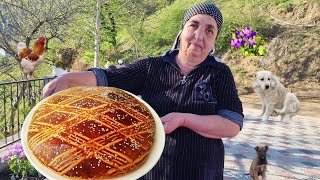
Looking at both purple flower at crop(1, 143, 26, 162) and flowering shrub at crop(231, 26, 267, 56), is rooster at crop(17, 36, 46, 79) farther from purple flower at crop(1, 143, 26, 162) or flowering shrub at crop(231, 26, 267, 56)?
flowering shrub at crop(231, 26, 267, 56)

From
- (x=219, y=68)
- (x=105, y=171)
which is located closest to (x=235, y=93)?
(x=219, y=68)

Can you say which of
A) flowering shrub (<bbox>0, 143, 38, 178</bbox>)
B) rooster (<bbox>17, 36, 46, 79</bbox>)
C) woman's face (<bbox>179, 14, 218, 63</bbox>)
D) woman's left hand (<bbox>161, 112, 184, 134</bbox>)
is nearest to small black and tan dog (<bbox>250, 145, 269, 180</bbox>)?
flowering shrub (<bbox>0, 143, 38, 178</bbox>)

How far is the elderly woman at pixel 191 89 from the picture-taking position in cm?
113

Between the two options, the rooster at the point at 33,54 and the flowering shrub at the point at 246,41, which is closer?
the rooster at the point at 33,54

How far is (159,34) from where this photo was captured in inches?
725

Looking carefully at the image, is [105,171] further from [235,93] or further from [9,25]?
[9,25]

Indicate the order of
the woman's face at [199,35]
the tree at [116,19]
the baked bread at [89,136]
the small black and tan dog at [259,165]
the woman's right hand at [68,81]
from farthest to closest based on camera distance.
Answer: the tree at [116,19] < the small black and tan dog at [259,165] < the woman's face at [199,35] < the woman's right hand at [68,81] < the baked bread at [89,136]

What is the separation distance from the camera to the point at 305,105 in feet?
38.5

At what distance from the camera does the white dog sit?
7492mm

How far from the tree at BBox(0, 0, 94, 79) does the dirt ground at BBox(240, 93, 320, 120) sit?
20.9ft

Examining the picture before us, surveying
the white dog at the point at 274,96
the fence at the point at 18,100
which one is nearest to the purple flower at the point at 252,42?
the white dog at the point at 274,96

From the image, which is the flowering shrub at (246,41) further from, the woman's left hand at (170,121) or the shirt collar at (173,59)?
the woman's left hand at (170,121)

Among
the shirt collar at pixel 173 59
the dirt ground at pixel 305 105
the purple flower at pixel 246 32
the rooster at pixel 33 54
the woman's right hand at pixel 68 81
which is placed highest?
the purple flower at pixel 246 32

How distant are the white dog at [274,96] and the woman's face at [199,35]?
6.51 meters
